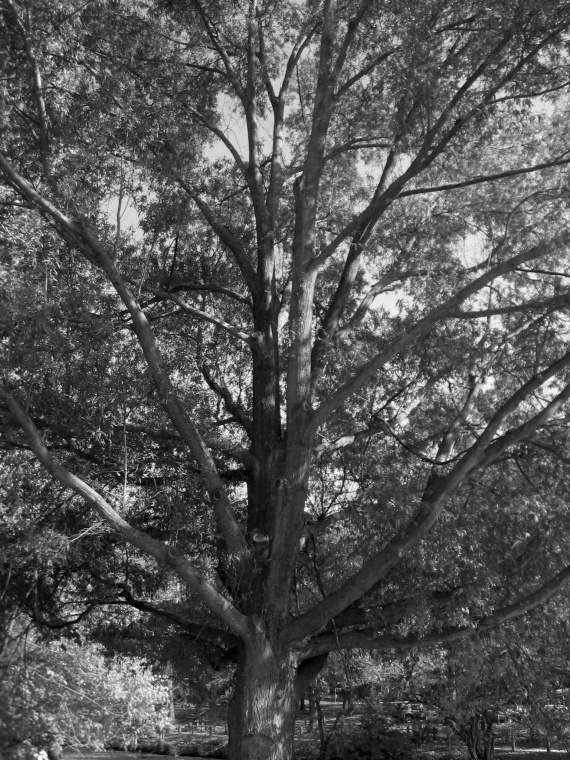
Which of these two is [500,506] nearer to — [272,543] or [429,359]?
[429,359]

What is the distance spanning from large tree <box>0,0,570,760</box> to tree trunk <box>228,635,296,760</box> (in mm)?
28

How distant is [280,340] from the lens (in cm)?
921

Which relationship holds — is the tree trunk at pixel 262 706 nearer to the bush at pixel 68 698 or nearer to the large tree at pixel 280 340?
the large tree at pixel 280 340

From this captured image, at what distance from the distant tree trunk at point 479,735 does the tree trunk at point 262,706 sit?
826 centimetres

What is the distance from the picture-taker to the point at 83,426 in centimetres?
737

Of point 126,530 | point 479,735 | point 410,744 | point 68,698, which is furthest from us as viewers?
point 410,744

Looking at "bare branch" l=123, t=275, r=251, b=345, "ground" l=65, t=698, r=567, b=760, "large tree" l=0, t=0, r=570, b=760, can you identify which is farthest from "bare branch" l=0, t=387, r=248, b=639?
"ground" l=65, t=698, r=567, b=760

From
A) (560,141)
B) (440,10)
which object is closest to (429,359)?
(560,141)

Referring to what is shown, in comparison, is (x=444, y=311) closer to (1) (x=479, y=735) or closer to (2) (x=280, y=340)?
(2) (x=280, y=340)

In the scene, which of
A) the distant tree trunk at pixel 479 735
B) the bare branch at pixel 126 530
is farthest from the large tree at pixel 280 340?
the distant tree trunk at pixel 479 735

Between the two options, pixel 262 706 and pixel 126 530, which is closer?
pixel 126 530

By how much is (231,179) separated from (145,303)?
101 inches

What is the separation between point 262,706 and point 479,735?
9385 mm

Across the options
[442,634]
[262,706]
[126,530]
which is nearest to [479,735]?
[442,634]
